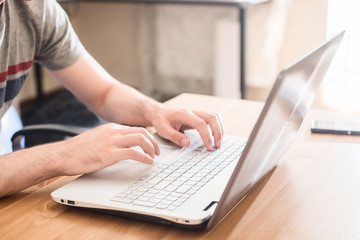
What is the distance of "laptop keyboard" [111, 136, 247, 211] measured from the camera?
0.85m

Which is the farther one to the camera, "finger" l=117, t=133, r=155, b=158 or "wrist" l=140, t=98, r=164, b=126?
"wrist" l=140, t=98, r=164, b=126

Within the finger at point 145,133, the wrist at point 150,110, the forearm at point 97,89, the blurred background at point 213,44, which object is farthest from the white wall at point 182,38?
the finger at point 145,133

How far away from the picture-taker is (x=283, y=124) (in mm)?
865

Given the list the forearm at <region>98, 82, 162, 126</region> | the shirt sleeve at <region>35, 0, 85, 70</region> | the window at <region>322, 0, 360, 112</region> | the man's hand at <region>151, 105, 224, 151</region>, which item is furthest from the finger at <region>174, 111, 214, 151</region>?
the window at <region>322, 0, 360, 112</region>

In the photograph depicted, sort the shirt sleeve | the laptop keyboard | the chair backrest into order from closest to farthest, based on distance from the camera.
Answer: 1. the laptop keyboard
2. the shirt sleeve
3. the chair backrest

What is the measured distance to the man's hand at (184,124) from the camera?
3.63 feet

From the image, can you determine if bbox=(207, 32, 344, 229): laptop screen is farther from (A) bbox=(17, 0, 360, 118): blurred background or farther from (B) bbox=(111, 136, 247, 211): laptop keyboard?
(A) bbox=(17, 0, 360, 118): blurred background

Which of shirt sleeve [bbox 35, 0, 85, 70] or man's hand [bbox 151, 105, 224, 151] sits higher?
shirt sleeve [bbox 35, 0, 85, 70]

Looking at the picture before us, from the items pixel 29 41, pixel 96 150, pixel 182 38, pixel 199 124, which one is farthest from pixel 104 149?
pixel 182 38

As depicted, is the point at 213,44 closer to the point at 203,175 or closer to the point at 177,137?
the point at 177,137

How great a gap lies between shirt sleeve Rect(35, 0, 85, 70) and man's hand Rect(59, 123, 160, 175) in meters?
0.47

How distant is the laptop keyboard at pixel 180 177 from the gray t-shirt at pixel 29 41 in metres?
0.50

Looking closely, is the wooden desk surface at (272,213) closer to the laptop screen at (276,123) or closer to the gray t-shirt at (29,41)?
the laptop screen at (276,123)

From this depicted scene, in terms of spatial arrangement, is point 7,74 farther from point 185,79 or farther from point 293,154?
point 185,79
